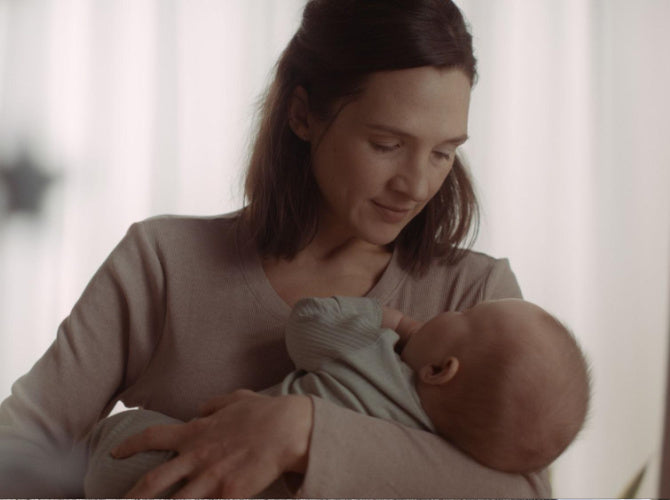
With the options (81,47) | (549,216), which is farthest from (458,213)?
(81,47)

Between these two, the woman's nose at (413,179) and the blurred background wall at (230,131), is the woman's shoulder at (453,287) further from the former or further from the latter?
the blurred background wall at (230,131)

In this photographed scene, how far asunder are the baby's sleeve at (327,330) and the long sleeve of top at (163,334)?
178 millimetres

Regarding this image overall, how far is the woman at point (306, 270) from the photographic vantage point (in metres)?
0.96

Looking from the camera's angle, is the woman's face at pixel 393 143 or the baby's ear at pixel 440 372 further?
the woman's face at pixel 393 143

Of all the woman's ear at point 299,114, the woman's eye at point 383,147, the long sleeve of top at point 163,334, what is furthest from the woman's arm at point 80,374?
the woman's eye at point 383,147

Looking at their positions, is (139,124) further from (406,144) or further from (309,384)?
(309,384)

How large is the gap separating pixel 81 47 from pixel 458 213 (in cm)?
141

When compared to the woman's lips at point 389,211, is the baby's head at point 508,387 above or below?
below

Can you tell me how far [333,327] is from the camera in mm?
1037

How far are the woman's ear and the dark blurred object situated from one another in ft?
4.07

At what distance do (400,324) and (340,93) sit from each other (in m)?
0.40

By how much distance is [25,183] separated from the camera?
2340mm

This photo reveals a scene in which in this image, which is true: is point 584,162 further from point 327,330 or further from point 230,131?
point 327,330

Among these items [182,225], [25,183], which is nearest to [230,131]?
[25,183]
